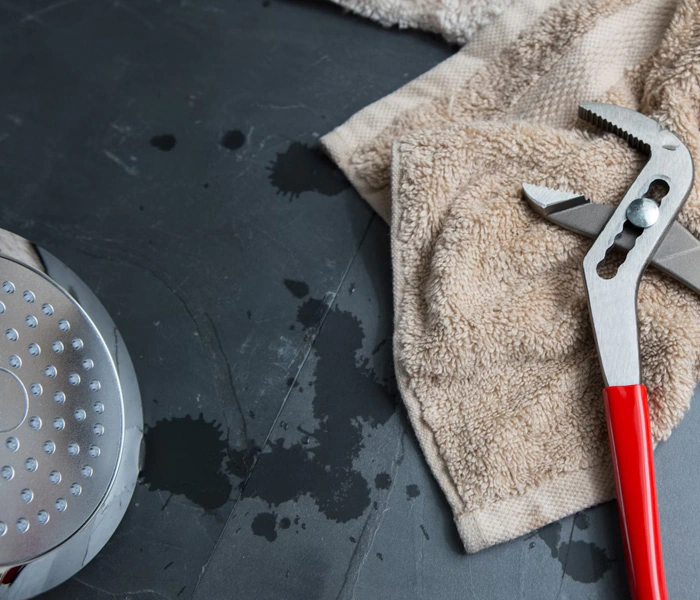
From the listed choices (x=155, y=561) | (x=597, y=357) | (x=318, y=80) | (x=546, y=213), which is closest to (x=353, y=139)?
(x=318, y=80)

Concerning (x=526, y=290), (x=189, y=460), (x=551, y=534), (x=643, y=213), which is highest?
(x=643, y=213)

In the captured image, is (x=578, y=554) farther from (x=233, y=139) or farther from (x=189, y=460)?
(x=233, y=139)

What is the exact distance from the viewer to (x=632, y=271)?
0.59 meters

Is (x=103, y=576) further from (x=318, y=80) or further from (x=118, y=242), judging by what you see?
(x=318, y=80)

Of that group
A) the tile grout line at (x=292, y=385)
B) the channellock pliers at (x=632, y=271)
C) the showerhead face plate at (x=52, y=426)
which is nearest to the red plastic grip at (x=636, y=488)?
the channellock pliers at (x=632, y=271)

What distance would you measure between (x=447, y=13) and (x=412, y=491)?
530mm

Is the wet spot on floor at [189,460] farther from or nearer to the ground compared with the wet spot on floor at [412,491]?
nearer to the ground

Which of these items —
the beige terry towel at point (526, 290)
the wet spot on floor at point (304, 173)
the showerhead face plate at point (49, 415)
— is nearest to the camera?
the showerhead face plate at point (49, 415)

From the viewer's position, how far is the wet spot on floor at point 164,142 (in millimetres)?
756

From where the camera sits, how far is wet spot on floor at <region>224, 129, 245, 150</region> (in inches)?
29.6

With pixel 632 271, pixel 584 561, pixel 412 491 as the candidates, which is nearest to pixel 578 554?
pixel 584 561

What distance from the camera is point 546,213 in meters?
0.64

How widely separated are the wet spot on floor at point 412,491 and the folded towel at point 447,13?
1.65 ft

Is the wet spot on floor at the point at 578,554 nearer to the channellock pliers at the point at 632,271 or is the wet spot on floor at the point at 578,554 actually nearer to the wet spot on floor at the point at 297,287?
the channellock pliers at the point at 632,271
